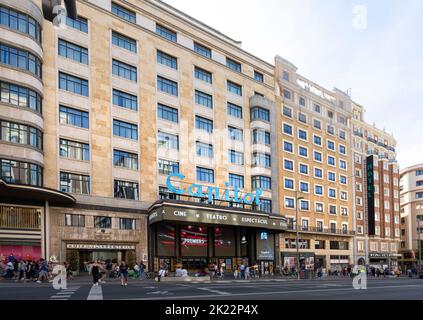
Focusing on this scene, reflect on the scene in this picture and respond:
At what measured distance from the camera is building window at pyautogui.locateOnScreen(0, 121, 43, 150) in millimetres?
37406

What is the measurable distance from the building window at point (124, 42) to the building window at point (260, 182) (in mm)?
24458

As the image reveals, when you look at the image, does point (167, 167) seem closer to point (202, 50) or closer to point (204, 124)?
point (204, 124)

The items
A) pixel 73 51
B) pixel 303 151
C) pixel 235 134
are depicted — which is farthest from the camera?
pixel 303 151

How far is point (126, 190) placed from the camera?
47.5 meters

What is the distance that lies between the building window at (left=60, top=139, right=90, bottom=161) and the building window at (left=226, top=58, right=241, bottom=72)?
26207 mm

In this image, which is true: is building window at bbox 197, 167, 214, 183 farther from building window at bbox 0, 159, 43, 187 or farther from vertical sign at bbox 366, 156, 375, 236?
vertical sign at bbox 366, 156, 375, 236

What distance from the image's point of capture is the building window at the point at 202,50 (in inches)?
2313

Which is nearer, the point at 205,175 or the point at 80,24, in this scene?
the point at 80,24

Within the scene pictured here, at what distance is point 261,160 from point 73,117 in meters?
28.5

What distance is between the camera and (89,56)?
46438mm

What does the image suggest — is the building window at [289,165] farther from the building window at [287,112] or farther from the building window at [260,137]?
the building window at [287,112]

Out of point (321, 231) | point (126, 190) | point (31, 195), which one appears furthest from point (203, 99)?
point (321, 231)

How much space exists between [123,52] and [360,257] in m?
58.9

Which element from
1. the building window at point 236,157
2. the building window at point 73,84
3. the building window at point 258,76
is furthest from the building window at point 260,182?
the building window at point 73,84
